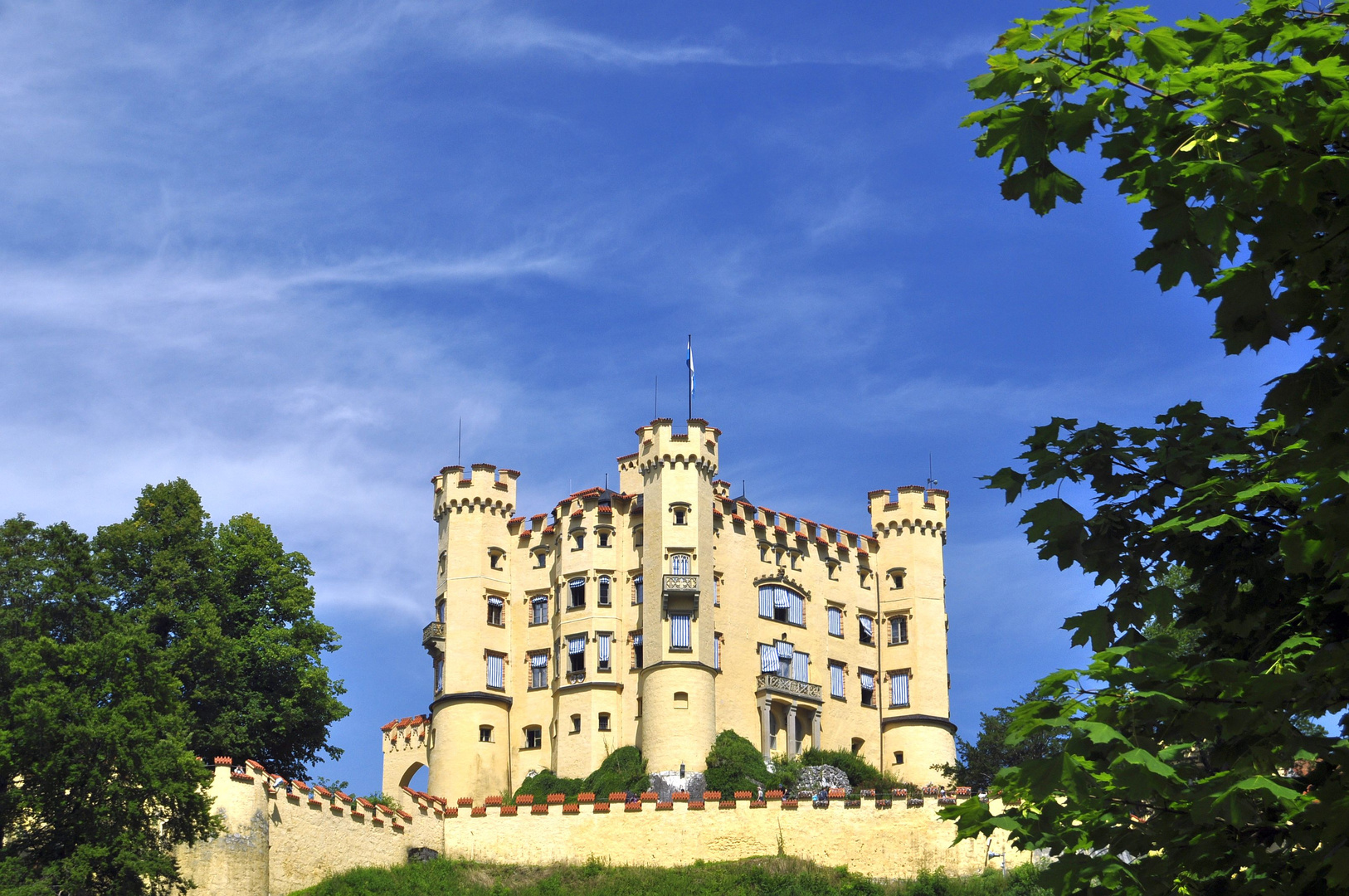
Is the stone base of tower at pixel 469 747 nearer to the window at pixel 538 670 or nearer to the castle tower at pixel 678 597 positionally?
the window at pixel 538 670

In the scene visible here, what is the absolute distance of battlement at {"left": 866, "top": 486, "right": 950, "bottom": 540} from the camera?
82438 mm

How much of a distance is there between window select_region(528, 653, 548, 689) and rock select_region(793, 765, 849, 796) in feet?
44.0

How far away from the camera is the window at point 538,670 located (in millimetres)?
75812

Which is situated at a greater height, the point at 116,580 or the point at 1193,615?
the point at 116,580

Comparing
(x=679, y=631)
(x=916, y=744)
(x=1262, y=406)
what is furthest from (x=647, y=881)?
(x=1262, y=406)

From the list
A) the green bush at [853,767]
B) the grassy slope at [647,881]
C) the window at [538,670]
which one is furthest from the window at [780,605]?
the grassy slope at [647,881]

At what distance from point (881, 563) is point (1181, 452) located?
6677 cm

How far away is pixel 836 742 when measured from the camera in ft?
252

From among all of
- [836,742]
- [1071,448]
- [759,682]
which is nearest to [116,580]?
[759,682]

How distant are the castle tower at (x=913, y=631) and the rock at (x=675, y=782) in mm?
12426

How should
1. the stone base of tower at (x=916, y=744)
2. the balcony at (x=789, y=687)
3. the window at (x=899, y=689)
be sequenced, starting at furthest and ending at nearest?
the window at (x=899, y=689) < the stone base of tower at (x=916, y=744) < the balcony at (x=789, y=687)

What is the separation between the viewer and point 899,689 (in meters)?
79.6

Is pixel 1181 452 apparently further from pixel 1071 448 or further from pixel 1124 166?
pixel 1124 166

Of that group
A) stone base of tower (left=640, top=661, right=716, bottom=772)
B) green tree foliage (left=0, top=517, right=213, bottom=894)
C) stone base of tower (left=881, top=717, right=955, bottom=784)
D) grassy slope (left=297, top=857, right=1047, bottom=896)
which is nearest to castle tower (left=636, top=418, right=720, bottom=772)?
stone base of tower (left=640, top=661, right=716, bottom=772)
